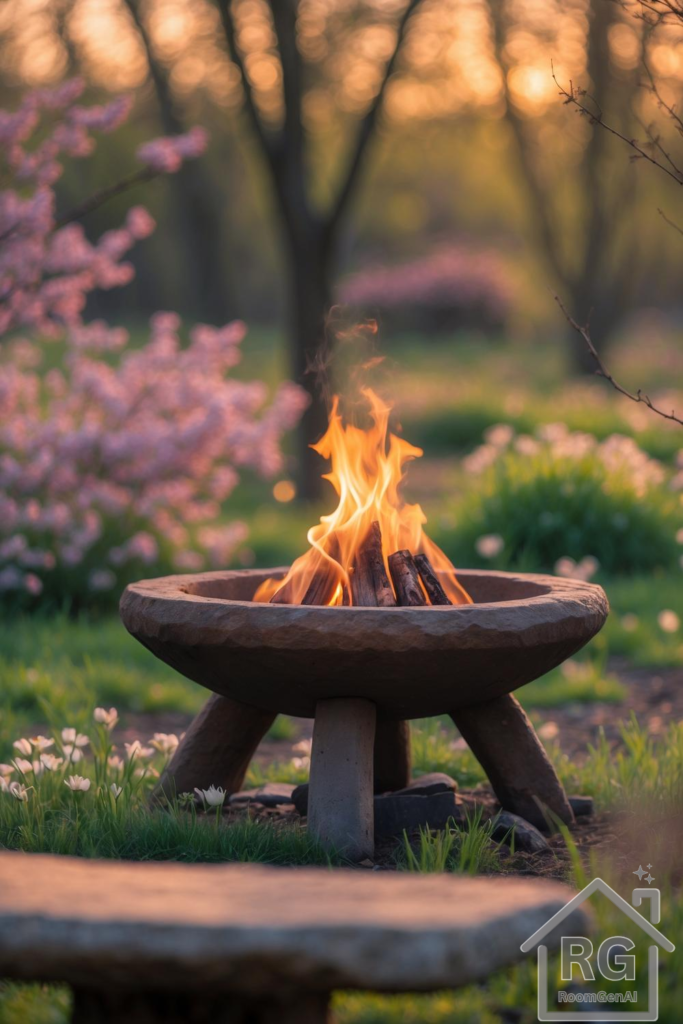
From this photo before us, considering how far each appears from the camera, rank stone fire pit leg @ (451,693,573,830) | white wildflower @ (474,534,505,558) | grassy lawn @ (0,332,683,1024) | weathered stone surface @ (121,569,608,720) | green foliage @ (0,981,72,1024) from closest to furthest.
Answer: green foliage @ (0,981,72,1024), grassy lawn @ (0,332,683,1024), weathered stone surface @ (121,569,608,720), stone fire pit leg @ (451,693,573,830), white wildflower @ (474,534,505,558)

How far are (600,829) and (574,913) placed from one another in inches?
69.5

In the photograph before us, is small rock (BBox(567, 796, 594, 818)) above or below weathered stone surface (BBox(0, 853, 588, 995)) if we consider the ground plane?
below

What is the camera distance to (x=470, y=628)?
121 inches

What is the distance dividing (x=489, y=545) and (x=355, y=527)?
3.25m

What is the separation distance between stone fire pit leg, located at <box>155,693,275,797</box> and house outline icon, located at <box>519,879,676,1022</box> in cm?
156

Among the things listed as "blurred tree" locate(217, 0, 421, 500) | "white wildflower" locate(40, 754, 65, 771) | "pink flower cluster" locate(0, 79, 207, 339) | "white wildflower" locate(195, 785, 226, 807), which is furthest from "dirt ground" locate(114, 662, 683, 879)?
"blurred tree" locate(217, 0, 421, 500)

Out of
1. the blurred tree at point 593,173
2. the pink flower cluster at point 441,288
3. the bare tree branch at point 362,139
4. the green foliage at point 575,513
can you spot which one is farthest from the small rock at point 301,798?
the pink flower cluster at point 441,288

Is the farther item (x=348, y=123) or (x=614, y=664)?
(x=348, y=123)

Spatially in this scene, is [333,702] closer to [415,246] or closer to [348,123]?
[348,123]

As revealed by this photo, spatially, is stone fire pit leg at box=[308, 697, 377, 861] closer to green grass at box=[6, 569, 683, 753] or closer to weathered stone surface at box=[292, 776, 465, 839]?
weathered stone surface at box=[292, 776, 465, 839]

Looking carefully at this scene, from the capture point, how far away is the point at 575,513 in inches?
301

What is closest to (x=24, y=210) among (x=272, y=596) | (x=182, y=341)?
(x=272, y=596)

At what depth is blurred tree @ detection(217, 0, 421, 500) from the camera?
8117mm

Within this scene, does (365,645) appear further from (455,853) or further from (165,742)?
(165,742)
